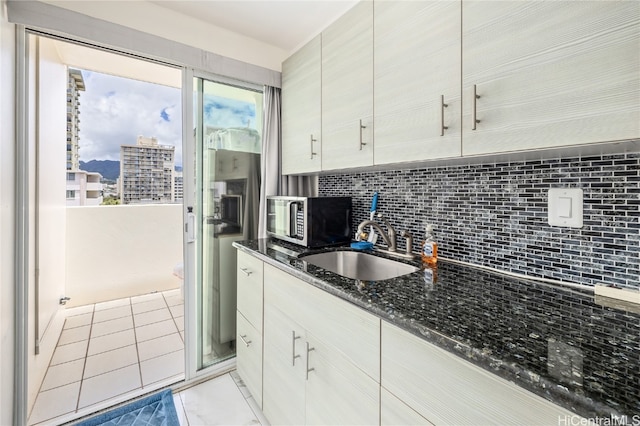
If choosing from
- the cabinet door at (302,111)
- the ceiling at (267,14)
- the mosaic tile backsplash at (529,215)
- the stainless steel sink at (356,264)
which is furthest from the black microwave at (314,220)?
the ceiling at (267,14)

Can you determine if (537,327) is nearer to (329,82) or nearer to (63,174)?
Answer: (329,82)

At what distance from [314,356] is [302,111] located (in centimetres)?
145

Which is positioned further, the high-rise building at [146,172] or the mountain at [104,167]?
the high-rise building at [146,172]

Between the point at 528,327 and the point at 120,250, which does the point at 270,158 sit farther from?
the point at 120,250

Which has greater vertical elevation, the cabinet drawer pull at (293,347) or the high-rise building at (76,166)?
the high-rise building at (76,166)

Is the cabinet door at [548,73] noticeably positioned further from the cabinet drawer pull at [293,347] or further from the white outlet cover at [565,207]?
the cabinet drawer pull at [293,347]

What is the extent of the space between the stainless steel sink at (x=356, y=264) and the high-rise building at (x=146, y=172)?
2734mm

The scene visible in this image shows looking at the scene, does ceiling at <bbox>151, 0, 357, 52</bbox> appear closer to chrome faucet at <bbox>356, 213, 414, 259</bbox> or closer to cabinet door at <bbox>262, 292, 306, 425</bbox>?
chrome faucet at <bbox>356, 213, 414, 259</bbox>

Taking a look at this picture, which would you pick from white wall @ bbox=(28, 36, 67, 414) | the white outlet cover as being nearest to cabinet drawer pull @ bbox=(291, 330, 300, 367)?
the white outlet cover

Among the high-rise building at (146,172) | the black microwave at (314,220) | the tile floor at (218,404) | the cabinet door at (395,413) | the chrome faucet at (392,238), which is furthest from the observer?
the high-rise building at (146,172)

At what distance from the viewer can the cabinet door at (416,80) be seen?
3.38 feet

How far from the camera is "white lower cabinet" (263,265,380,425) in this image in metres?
0.93

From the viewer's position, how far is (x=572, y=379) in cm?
50

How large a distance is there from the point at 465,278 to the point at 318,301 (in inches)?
22.9
